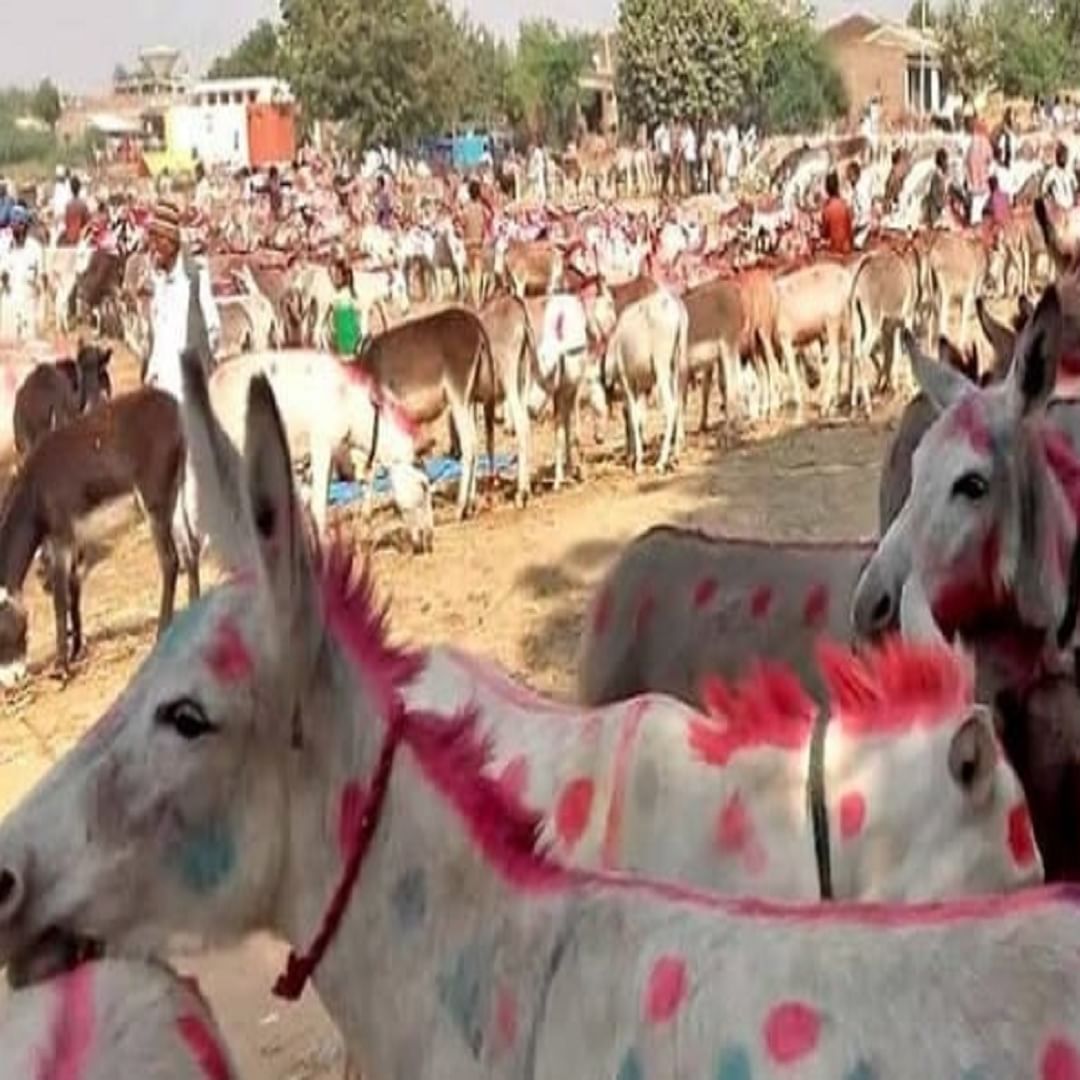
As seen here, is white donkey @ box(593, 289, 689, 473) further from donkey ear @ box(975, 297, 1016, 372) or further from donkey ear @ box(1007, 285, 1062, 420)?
donkey ear @ box(1007, 285, 1062, 420)

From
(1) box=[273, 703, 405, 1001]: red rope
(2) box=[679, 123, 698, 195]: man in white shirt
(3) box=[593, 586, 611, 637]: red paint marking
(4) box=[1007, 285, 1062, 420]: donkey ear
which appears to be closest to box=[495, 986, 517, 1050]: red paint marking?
(1) box=[273, 703, 405, 1001]: red rope

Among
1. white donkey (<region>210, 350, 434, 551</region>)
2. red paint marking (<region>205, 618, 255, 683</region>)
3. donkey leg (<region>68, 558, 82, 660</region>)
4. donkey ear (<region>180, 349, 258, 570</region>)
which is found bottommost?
donkey leg (<region>68, 558, 82, 660</region>)

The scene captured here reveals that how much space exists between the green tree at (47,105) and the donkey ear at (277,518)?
420ft

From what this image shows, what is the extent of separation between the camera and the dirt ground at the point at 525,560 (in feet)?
39.5

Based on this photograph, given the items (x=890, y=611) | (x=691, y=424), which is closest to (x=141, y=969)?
(x=890, y=611)

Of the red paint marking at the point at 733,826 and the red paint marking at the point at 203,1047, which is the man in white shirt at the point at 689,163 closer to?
the red paint marking at the point at 733,826

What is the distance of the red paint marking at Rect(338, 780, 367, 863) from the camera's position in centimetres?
328

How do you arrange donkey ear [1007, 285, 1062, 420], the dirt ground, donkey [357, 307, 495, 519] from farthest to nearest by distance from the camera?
donkey [357, 307, 495, 519], the dirt ground, donkey ear [1007, 285, 1062, 420]

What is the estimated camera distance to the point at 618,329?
61.6ft

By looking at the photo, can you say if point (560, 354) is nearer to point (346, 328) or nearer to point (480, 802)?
point (346, 328)

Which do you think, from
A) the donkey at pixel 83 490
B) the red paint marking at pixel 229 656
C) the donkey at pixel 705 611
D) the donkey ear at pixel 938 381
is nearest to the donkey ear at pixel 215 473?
the red paint marking at pixel 229 656

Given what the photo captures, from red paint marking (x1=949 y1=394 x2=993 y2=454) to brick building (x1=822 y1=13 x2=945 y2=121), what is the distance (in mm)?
94491

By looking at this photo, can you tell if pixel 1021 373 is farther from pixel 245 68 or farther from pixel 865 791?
pixel 245 68

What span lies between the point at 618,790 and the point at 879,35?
10591 centimetres
